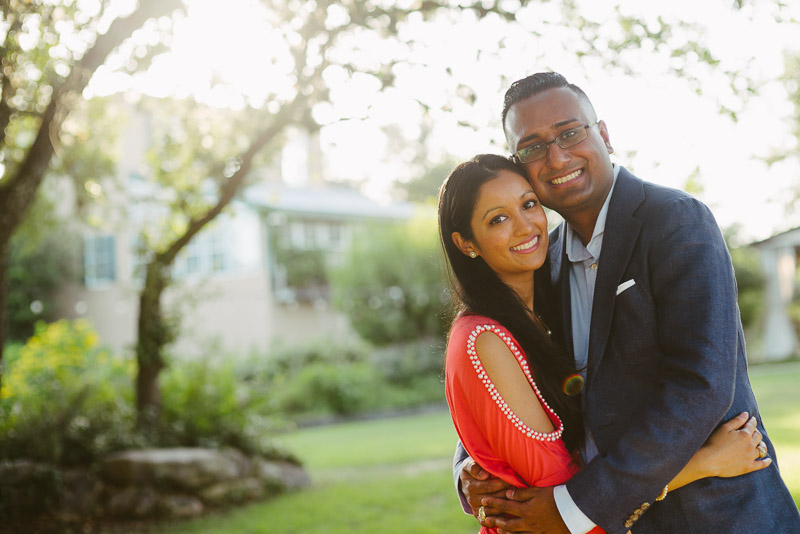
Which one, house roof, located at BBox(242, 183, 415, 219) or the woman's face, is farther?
house roof, located at BBox(242, 183, 415, 219)

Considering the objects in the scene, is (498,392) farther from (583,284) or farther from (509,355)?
(583,284)

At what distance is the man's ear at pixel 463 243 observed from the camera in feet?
9.21

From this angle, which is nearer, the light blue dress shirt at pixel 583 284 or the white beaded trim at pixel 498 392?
the white beaded trim at pixel 498 392

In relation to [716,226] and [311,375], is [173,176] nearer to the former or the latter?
[716,226]

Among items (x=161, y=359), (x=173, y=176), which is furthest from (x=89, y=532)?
(x=173, y=176)

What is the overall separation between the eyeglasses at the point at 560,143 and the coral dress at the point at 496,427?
638 mm

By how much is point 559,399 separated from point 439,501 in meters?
4.90

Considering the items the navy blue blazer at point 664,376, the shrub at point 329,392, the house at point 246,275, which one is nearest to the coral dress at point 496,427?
the navy blue blazer at point 664,376

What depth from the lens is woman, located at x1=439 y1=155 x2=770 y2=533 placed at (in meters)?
2.40

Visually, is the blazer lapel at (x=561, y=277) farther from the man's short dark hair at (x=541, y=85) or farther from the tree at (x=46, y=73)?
the tree at (x=46, y=73)

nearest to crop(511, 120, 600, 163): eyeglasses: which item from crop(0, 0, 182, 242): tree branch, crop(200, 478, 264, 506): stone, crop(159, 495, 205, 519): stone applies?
crop(0, 0, 182, 242): tree branch

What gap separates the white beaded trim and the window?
78.9 feet

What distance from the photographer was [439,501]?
7102 mm

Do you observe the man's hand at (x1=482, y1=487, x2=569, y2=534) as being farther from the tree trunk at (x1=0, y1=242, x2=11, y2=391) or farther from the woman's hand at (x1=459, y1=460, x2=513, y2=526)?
the tree trunk at (x1=0, y1=242, x2=11, y2=391)
